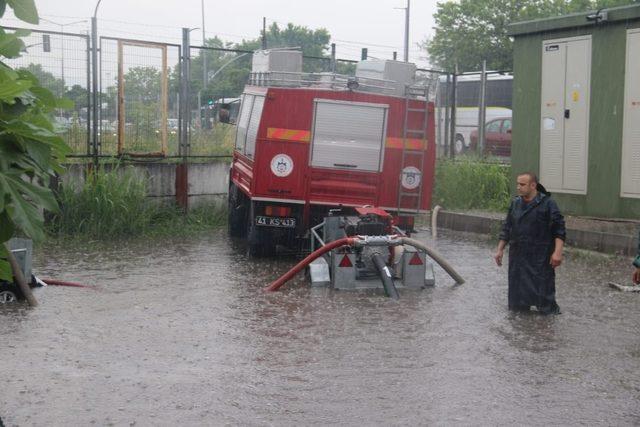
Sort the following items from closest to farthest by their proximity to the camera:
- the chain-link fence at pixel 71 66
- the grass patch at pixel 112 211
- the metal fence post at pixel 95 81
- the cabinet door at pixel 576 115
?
the grass patch at pixel 112 211 < the chain-link fence at pixel 71 66 < the cabinet door at pixel 576 115 < the metal fence post at pixel 95 81

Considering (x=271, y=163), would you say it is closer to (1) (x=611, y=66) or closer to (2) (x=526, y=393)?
(1) (x=611, y=66)

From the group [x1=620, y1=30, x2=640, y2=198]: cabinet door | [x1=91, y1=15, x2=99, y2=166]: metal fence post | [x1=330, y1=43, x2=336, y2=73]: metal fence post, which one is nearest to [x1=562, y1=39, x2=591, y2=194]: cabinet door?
[x1=620, y1=30, x2=640, y2=198]: cabinet door

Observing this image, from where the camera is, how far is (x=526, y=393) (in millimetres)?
6719

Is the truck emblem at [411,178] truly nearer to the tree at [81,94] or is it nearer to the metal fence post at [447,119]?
the tree at [81,94]

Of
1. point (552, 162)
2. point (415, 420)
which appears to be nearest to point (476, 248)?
point (552, 162)

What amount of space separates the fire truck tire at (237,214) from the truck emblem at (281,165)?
208 centimetres

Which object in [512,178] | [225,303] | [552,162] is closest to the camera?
[225,303]

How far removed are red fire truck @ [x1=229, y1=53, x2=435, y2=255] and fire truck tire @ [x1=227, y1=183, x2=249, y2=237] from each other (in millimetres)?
1927

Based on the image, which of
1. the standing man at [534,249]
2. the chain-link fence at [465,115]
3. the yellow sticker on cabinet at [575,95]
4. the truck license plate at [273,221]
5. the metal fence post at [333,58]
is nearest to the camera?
→ the standing man at [534,249]

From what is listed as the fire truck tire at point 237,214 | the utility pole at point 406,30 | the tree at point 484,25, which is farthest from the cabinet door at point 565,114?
the tree at point 484,25

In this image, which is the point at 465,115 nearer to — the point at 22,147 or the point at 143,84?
the point at 143,84

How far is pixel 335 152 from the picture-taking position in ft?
44.0

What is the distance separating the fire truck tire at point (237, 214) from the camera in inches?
616

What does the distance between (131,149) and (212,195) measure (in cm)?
177
